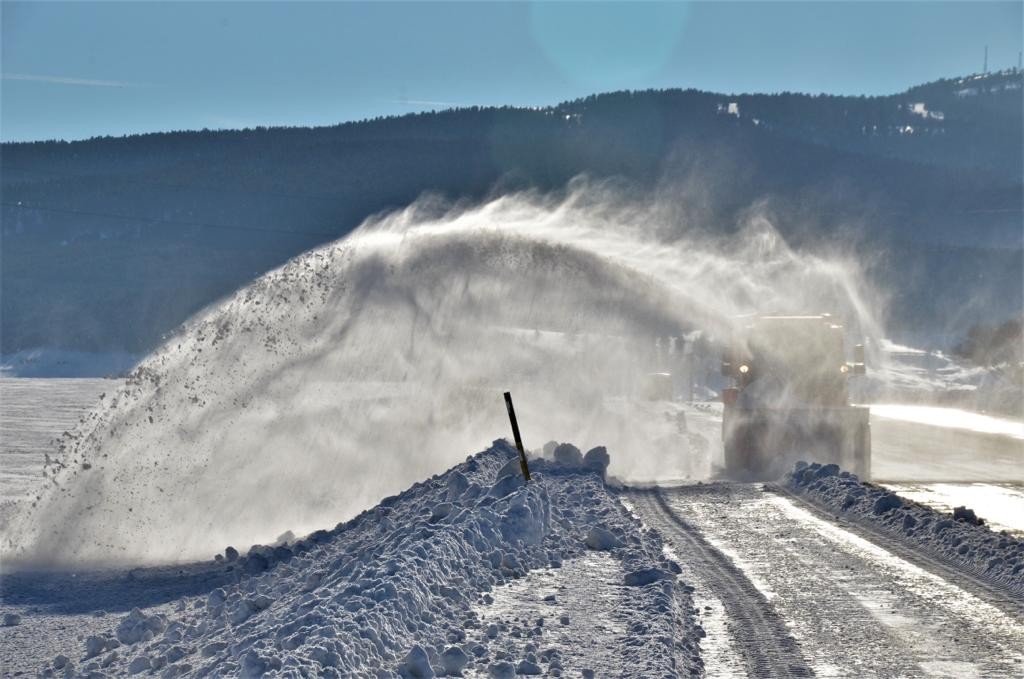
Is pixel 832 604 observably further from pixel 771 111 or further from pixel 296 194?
pixel 771 111

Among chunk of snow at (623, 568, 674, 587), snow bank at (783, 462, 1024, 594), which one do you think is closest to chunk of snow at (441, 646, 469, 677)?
chunk of snow at (623, 568, 674, 587)

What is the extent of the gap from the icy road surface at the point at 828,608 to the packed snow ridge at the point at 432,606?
0.38 meters

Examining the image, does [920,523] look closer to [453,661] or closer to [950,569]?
[950,569]

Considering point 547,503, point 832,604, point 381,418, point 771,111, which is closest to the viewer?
point 832,604

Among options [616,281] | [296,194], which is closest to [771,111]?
[296,194]

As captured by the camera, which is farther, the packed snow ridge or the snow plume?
the snow plume

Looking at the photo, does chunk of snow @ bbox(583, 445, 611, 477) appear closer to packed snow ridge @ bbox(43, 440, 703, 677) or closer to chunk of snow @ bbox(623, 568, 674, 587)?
packed snow ridge @ bbox(43, 440, 703, 677)

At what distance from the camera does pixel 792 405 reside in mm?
20188

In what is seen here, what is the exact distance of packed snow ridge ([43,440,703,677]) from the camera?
7832 millimetres

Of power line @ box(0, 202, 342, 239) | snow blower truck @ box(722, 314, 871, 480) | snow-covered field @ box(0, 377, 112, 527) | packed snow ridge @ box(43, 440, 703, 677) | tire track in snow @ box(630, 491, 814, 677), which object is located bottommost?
snow-covered field @ box(0, 377, 112, 527)

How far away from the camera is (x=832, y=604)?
33.2 feet

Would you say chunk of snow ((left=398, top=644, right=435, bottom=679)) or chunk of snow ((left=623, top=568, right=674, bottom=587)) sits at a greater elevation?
chunk of snow ((left=398, top=644, right=435, bottom=679))

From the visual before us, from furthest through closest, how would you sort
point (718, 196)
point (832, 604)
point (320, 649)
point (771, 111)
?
point (771, 111)
point (718, 196)
point (832, 604)
point (320, 649)

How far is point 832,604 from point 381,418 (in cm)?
1327
